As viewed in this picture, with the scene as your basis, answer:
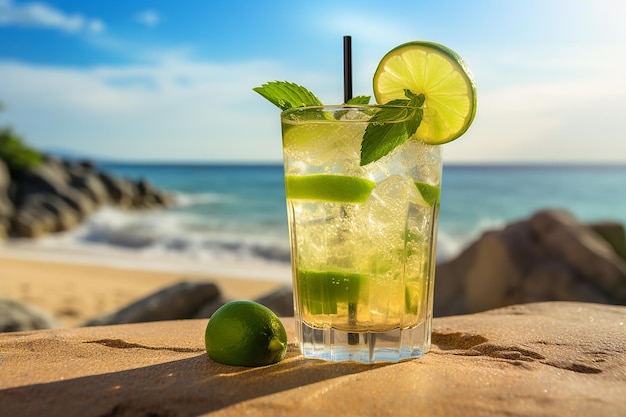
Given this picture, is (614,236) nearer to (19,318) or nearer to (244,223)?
(19,318)

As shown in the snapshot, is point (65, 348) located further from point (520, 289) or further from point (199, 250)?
point (199, 250)

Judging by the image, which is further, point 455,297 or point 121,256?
point 121,256

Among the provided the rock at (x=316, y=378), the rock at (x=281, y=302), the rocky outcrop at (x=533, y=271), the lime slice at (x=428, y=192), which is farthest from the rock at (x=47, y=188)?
the lime slice at (x=428, y=192)

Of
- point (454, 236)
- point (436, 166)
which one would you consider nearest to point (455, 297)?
point (436, 166)

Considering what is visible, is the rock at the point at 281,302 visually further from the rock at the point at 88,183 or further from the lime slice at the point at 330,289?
the rock at the point at 88,183

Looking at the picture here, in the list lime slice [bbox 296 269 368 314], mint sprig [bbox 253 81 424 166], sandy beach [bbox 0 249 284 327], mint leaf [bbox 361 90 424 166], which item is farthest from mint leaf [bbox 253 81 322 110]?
sandy beach [bbox 0 249 284 327]

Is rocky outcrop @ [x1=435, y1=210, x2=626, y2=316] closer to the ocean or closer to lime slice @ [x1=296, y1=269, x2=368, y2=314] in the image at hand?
lime slice @ [x1=296, y1=269, x2=368, y2=314]
